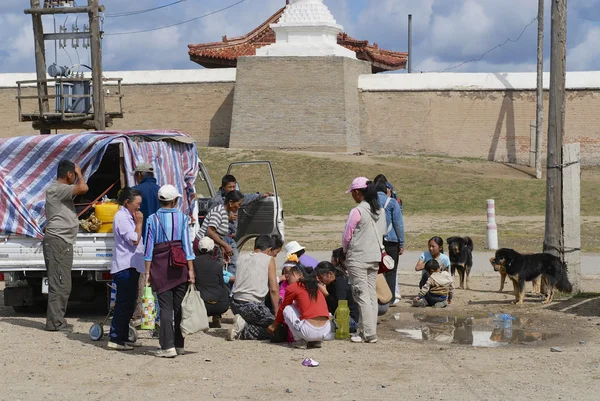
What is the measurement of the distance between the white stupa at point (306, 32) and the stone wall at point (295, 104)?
0.97ft

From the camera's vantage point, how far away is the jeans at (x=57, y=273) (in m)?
10.7

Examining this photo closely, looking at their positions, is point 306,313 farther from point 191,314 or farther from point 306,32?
point 306,32

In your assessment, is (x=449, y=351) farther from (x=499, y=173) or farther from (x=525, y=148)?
(x=525, y=148)

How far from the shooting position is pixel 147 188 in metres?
10.9

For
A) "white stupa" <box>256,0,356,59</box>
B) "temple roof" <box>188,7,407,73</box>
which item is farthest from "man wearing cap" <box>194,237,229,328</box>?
"temple roof" <box>188,7,407,73</box>

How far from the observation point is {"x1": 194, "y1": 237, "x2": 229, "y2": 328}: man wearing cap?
1089cm

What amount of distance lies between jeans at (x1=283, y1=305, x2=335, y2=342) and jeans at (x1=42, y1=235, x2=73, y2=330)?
2.37 metres

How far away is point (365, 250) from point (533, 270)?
3748 millimetres

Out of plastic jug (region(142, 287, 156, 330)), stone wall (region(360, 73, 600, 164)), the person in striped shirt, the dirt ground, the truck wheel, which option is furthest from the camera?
stone wall (region(360, 73, 600, 164))

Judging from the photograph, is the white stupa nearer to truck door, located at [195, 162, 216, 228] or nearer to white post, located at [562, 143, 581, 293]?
truck door, located at [195, 162, 216, 228]

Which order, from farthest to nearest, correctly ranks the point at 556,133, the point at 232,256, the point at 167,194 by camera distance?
1. the point at 556,133
2. the point at 232,256
3. the point at 167,194

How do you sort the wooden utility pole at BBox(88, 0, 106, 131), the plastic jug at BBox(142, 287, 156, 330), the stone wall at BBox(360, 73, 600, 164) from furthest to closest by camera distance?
the stone wall at BBox(360, 73, 600, 164)
the wooden utility pole at BBox(88, 0, 106, 131)
the plastic jug at BBox(142, 287, 156, 330)

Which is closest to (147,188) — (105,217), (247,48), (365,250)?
(105,217)

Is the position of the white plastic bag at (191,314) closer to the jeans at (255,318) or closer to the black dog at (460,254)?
the jeans at (255,318)
